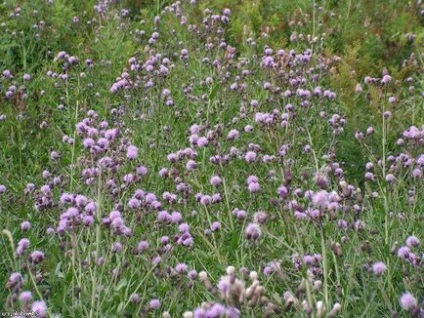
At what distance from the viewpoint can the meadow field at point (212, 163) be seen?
2.23 meters

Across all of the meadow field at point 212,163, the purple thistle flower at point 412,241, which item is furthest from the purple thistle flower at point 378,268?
the purple thistle flower at point 412,241

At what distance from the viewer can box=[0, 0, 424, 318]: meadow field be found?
2230 mm

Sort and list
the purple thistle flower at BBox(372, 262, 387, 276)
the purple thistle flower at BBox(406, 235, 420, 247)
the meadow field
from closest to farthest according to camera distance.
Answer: the purple thistle flower at BBox(372, 262, 387, 276), the meadow field, the purple thistle flower at BBox(406, 235, 420, 247)

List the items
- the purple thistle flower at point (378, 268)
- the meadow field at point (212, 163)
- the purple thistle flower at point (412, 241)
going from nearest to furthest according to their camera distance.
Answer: the purple thistle flower at point (378, 268) < the meadow field at point (212, 163) < the purple thistle flower at point (412, 241)

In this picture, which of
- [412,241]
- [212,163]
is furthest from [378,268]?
[212,163]

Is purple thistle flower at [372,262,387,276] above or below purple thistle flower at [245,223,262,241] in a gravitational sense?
below

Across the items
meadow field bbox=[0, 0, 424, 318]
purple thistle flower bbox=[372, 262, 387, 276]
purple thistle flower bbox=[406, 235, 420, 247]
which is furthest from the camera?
purple thistle flower bbox=[406, 235, 420, 247]

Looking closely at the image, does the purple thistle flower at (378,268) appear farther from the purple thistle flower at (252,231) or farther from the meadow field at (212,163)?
the purple thistle flower at (252,231)

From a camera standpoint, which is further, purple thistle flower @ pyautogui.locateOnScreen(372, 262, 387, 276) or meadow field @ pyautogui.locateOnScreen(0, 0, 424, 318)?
meadow field @ pyautogui.locateOnScreen(0, 0, 424, 318)

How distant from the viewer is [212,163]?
326cm

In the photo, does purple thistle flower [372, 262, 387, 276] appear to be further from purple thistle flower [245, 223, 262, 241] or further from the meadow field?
purple thistle flower [245, 223, 262, 241]

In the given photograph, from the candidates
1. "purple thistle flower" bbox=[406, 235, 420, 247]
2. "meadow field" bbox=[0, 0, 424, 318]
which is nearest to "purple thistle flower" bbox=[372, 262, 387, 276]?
"meadow field" bbox=[0, 0, 424, 318]

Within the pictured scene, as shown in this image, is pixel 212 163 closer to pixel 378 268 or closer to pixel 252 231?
pixel 252 231

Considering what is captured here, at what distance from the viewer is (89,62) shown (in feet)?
15.2
